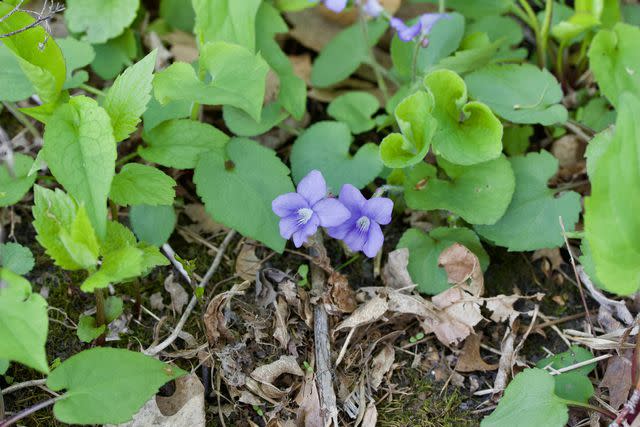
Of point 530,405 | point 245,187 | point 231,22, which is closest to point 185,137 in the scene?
point 245,187

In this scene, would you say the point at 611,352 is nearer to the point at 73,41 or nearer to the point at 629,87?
the point at 629,87

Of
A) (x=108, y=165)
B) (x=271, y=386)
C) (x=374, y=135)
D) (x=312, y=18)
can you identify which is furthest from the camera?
(x=312, y=18)

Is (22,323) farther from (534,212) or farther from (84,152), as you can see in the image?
(534,212)

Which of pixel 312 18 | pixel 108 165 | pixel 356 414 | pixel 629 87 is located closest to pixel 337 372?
pixel 356 414

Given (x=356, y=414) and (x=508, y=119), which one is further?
(x=508, y=119)

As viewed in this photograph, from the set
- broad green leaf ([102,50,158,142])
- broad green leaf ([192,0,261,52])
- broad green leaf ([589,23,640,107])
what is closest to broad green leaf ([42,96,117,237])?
broad green leaf ([102,50,158,142])

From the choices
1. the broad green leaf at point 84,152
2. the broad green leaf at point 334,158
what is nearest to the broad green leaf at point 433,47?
the broad green leaf at point 334,158
